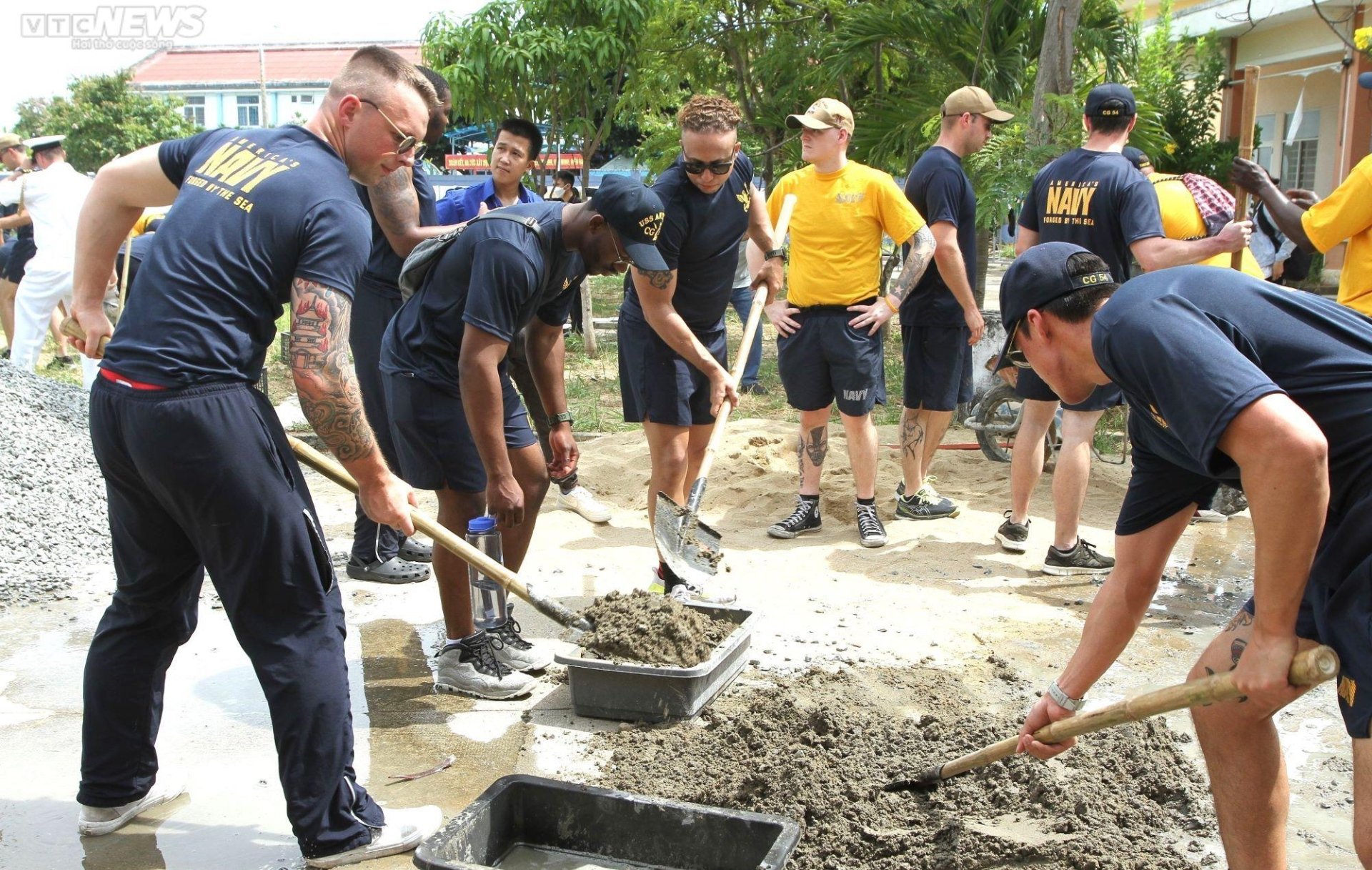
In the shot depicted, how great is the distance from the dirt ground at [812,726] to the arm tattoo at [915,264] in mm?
1341

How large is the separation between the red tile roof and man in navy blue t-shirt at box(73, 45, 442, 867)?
5410cm

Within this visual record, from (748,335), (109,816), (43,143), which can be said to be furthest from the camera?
(43,143)

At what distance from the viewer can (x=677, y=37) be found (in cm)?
1134

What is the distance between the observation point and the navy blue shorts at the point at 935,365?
20.4 feet

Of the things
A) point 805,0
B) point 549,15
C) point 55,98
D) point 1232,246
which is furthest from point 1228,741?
point 55,98

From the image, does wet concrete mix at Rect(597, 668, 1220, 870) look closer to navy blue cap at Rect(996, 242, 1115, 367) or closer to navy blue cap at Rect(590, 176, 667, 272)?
navy blue cap at Rect(996, 242, 1115, 367)

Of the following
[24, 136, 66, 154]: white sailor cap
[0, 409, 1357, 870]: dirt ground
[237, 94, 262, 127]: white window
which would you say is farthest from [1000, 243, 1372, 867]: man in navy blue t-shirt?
[237, 94, 262, 127]: white window

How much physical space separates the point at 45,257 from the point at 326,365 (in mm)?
8937

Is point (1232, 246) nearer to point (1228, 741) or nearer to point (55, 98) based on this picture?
point (1228, 741)

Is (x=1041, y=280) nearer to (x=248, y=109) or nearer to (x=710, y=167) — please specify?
(x=710, y=167)

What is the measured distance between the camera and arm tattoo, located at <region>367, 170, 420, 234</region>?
492 centimetres

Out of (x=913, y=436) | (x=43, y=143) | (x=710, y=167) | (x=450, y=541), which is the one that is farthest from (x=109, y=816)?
(x=43, y=143)

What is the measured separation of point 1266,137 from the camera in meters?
21.1

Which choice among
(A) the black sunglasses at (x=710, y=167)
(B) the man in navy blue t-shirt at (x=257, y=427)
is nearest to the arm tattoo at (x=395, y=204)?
(A) the black sunglasses at (x=710, y=167)
